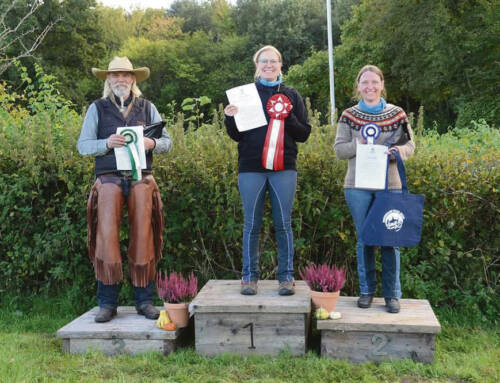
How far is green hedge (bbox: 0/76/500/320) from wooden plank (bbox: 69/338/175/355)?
1.09 m

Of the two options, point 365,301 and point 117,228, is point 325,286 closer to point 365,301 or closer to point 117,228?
point 365,301

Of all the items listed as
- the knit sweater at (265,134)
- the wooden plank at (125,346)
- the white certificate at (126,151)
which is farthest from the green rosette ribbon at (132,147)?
the wooden plank at (125,346)

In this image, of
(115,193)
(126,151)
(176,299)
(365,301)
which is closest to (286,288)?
(365,301)

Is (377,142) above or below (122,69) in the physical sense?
below

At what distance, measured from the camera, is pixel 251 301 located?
3938mm

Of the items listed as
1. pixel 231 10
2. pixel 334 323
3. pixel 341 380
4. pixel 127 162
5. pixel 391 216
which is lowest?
pixel 341 380

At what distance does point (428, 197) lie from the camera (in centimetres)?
465

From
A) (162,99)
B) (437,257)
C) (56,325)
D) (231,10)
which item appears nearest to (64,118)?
(56,325)

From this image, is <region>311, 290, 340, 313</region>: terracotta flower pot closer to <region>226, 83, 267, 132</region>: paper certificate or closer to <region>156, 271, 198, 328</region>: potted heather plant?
<region>156, 271, 198, 328</region>: potted heather plant

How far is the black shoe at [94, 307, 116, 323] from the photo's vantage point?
4.10m

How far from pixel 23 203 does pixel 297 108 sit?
2897 millimetres

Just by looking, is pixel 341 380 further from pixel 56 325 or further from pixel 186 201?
pixel 56 325

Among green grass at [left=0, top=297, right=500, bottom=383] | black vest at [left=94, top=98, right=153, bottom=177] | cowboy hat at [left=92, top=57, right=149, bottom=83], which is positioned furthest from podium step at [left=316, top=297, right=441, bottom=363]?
cowboy hat at [left=92, top=57, right=149, bottom=83]

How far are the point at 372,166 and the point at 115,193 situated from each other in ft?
6.32
